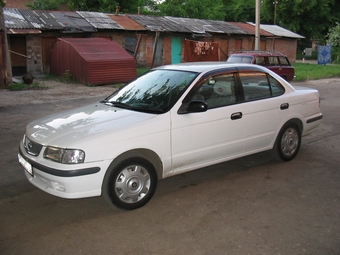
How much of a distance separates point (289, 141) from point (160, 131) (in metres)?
2.48

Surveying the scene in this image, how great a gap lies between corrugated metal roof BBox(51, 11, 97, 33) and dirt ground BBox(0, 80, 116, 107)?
5917 millimetres

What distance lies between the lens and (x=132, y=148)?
3928mm

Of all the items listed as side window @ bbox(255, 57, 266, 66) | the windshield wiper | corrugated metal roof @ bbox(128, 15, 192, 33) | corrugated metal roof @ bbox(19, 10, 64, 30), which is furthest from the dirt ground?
corrugated metal roof @ bbox(128, 15, 192, 33)

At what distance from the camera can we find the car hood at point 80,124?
382cm

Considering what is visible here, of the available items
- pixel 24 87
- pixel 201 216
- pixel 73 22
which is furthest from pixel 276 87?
pixel 73 22

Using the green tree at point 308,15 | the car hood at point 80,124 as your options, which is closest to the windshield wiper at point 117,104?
the car hood at point 80,124

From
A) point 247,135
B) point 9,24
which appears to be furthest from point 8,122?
point 9,24

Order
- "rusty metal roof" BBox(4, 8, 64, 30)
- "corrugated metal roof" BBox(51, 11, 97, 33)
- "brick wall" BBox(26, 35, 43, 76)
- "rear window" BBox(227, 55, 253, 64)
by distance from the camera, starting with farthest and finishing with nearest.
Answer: "corrugated metal roof" BBox(51, 11, 97, 33)
"brick wall" BBox(26, 35, 43, 76)
"rusty metal roof" BBox(4, 8, 64, 30)
"rear window" BBox(227, 55, 253, 64)

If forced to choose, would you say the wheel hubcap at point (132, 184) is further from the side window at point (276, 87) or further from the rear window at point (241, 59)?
the rear window at point (241, 59)

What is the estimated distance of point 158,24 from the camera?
25266 millimetres

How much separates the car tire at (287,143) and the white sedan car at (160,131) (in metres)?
0.02

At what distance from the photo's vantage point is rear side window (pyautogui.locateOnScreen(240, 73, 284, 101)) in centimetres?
509

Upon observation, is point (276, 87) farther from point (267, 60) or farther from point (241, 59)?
point (267, 60)

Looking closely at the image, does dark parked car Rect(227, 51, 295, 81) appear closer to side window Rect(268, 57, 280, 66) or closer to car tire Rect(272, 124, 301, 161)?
side window Rect(268, 57, 280, 66)
